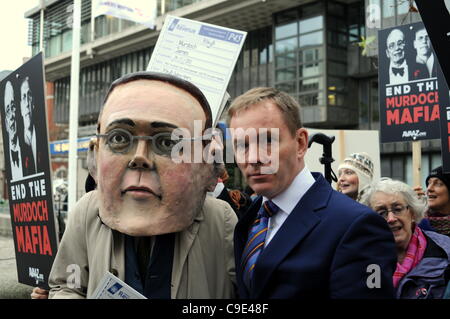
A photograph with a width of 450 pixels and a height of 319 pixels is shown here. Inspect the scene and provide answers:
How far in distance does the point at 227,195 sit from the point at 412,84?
237cm

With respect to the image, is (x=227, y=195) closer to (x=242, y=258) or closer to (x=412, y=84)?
(x=242, y=258)

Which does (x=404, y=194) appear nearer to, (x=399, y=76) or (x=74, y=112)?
(x=399, y=76)

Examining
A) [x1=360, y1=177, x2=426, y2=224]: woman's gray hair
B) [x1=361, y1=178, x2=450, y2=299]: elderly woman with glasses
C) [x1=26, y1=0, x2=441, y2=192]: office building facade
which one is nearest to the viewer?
[x1=361, y1=178, x2=450, y2=299]: elderly woman with glasses

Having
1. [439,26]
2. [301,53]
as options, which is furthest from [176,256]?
[301,53]

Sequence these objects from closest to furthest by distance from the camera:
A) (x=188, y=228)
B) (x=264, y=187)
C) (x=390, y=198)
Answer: (x=264, y=187)
(x=188, y=228)
(x=390, y=198)

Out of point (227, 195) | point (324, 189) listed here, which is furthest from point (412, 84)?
point (324, 189)

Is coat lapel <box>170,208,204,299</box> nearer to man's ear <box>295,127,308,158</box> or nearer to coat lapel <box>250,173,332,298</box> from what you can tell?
coat lapel <box>250,173,332,298</box>

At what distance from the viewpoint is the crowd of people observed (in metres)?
1.66

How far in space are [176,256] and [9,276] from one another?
616 centimetres

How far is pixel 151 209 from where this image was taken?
1833mm

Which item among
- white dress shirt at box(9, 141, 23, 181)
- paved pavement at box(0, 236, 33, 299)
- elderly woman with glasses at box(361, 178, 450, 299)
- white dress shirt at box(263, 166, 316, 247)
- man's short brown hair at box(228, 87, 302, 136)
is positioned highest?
man's short brown hair at box(228, 87, 302, 136)

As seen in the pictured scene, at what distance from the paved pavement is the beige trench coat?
222cm

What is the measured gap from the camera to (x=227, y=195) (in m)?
2.72

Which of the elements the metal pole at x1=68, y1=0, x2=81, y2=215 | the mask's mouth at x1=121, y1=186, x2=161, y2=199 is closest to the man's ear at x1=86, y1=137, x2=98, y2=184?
the mask's mouth at x1=121, y1=186, x2=161, y2=199
